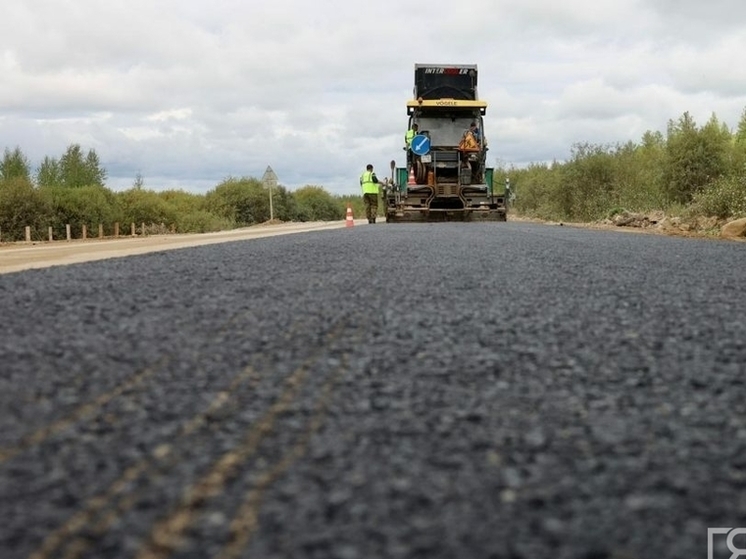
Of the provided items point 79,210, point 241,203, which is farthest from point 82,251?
point 241,203

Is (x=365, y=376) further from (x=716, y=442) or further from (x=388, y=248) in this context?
(x=388, y=248)

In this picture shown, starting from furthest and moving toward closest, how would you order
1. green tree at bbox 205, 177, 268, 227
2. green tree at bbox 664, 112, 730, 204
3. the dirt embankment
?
green tree at bbox 205, 177, 268, 227 → green tree at bbox 664, 112, 730, 204 → the dirt embankment

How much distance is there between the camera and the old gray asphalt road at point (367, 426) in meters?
1.70

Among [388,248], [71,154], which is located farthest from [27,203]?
[388,248]

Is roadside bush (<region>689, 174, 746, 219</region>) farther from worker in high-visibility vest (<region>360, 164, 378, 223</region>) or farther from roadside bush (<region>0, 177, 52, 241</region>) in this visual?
roadside bush (<region>0, 177, 52, 241</region>)

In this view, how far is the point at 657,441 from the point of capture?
225cm

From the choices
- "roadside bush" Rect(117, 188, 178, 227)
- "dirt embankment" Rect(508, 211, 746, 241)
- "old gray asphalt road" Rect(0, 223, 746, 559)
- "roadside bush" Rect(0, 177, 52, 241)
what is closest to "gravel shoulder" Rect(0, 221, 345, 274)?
"old gray asphalt road" Rect(0, 223, 746, 559)

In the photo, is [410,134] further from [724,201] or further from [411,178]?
[724,201]

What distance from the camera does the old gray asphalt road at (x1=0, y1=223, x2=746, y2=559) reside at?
5.57ft

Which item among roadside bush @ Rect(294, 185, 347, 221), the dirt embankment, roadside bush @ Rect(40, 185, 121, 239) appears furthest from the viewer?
roadside bush @ Rect(294, 185, 347, 221)

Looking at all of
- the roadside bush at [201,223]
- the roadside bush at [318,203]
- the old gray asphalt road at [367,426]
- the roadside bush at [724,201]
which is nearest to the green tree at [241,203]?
the roadside bush at [201,223]

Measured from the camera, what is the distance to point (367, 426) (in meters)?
2.35

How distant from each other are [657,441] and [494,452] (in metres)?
0.50

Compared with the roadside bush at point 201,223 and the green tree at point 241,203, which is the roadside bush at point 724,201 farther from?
the green tree at point 241,203
